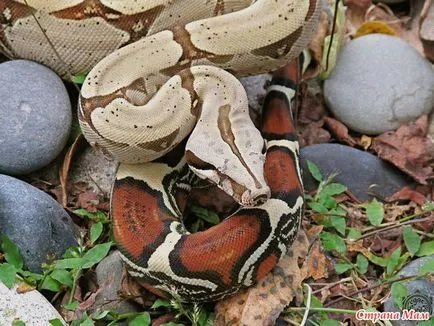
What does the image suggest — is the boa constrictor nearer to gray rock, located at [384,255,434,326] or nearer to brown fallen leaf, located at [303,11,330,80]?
brown fallen leaf, located at [303,11,330,80]

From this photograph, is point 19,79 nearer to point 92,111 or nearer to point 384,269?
point 92,111

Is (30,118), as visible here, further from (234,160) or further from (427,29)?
(427,29)

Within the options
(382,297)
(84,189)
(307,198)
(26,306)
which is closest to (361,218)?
(307,198)

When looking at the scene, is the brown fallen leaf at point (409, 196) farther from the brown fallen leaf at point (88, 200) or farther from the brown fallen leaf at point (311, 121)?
the brown fallen leaf at point (88, 200)

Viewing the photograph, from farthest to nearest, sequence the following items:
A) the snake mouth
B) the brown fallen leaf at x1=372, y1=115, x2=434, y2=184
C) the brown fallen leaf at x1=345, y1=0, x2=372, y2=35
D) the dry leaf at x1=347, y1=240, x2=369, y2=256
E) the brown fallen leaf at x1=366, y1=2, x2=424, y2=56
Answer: the brown fallen leaf at x1=345, y1=0, x2=372, y2=35, the brown fallen leaf at x1=366, y1=2, x2=424, y2=56, the brown fallen leaf at x1=372, y1=115, x2=434, y2=184, the dry leaf at x1=347, y1=240, x2=369, y2=256, the snake mouth

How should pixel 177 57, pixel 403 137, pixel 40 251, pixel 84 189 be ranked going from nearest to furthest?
pixel 40 251 < pixel 177 57 < pixel 84 189 < pixel 403 137

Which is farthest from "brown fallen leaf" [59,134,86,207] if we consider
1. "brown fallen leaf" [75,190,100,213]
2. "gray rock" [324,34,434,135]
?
"gray rock" [324,34,434,135]

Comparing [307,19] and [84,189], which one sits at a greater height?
[307,19]
